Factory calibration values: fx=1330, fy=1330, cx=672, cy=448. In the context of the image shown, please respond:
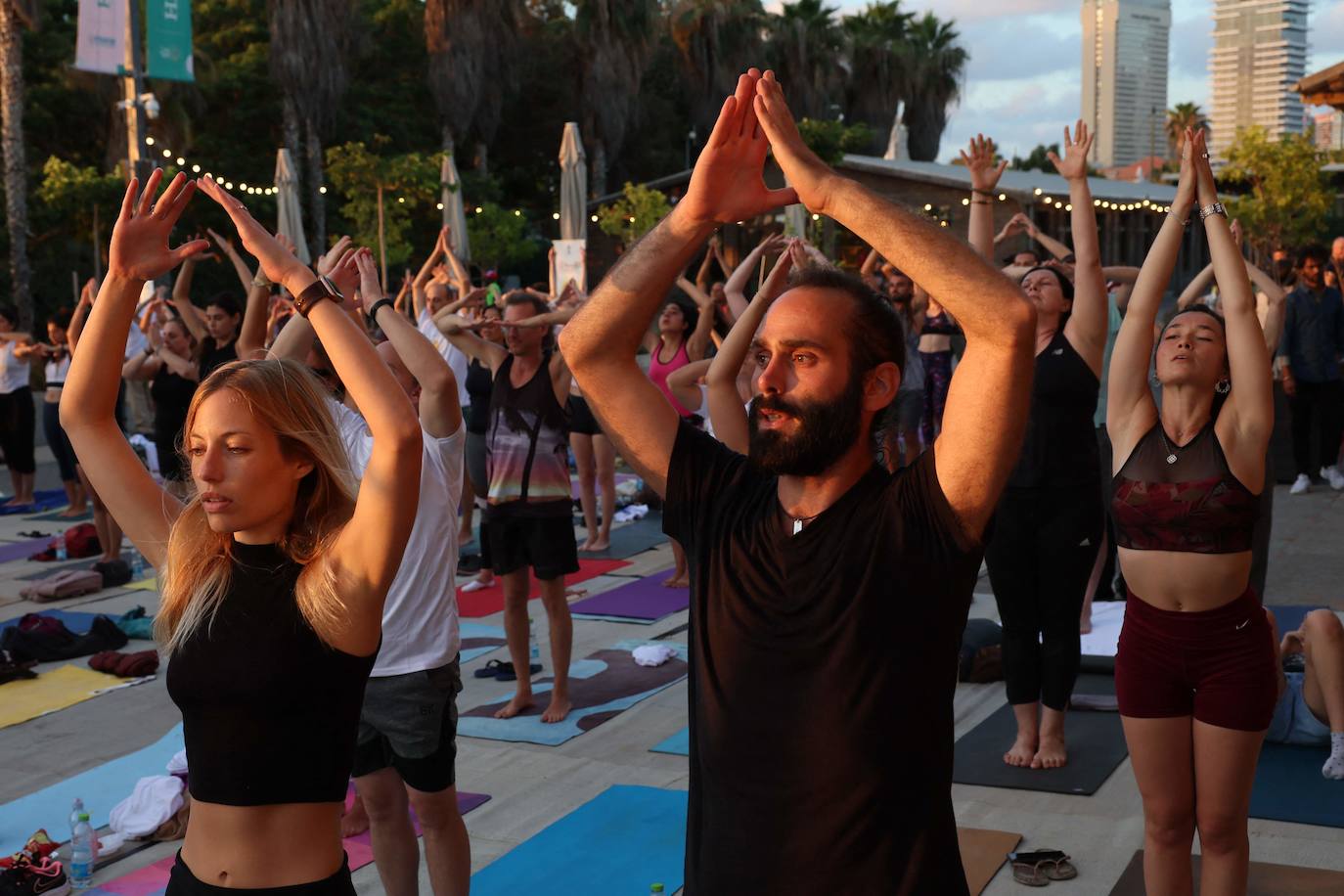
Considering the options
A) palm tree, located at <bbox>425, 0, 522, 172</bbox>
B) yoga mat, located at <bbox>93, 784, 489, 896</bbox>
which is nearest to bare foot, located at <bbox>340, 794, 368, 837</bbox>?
yoga mat, located at <bbox>93, 784, 489, 896</bbox>

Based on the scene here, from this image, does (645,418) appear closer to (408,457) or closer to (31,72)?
(408,457)

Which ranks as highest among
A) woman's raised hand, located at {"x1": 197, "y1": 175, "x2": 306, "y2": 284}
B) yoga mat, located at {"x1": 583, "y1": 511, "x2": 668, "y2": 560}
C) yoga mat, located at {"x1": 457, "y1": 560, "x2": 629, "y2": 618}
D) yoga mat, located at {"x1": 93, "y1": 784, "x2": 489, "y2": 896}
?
woman's raised hand, located at {"x1": 197, "y1": 175, "x2": 306, "y2": 284}

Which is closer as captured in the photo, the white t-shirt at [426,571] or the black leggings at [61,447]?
the white t-shirt at [426,571]

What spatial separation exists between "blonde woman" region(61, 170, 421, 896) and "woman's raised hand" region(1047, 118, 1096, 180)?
295cm

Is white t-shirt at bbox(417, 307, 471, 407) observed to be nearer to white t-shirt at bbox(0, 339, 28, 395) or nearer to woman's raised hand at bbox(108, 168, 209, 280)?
white t-shirt at bbox(0, 339, 28, 395)

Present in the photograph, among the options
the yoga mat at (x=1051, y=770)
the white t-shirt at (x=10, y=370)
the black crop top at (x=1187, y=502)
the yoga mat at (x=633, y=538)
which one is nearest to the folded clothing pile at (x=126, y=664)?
the yoga mat at (x=633, y=538)

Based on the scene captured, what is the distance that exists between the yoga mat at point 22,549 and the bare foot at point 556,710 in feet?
21.0

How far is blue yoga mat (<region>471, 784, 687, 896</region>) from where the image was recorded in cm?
463

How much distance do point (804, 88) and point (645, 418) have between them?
1877 inches

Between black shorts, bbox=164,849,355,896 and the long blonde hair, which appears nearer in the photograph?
black shorts, bbox=164,849,355,896

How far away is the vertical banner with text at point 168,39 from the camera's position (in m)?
17.3

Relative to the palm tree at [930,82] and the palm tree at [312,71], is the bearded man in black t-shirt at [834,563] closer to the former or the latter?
the palm tree at [312,71]

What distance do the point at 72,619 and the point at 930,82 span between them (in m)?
48.3

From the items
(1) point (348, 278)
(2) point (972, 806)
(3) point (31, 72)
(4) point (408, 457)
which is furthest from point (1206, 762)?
(3) point (31, 72)
